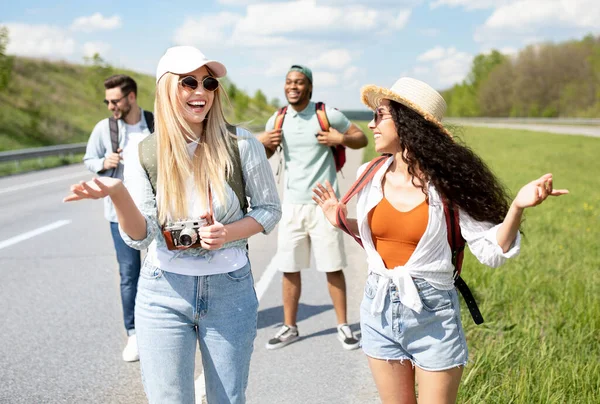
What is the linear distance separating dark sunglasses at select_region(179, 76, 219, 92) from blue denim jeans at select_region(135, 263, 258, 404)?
2.48 feet

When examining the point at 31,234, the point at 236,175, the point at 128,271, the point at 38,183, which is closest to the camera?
the point at 236,175

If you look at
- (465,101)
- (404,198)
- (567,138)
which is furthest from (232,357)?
(465,101)

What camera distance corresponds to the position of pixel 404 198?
301 centimetres

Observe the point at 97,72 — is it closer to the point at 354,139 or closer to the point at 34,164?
the point at 34,164

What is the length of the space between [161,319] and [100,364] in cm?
238

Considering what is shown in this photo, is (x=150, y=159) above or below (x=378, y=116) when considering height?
below

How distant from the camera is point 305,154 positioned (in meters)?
5.45

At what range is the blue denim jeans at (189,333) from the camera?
2.76 meters

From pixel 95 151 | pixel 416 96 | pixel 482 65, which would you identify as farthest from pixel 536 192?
pixel 482 65

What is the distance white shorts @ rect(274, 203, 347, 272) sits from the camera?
5422 millimetres

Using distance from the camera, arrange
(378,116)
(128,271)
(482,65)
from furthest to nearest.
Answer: (482,65), (128,271), (378,116)

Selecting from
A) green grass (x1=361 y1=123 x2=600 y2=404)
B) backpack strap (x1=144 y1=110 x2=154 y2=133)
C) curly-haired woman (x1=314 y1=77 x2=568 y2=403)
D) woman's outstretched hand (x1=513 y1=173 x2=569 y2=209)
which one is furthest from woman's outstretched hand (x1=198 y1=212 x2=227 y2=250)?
backpack strap (x1=144 y1=110 x2=154 y2=133)

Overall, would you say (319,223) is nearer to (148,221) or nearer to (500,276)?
(500,276)

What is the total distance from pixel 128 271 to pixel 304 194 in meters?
1.46
